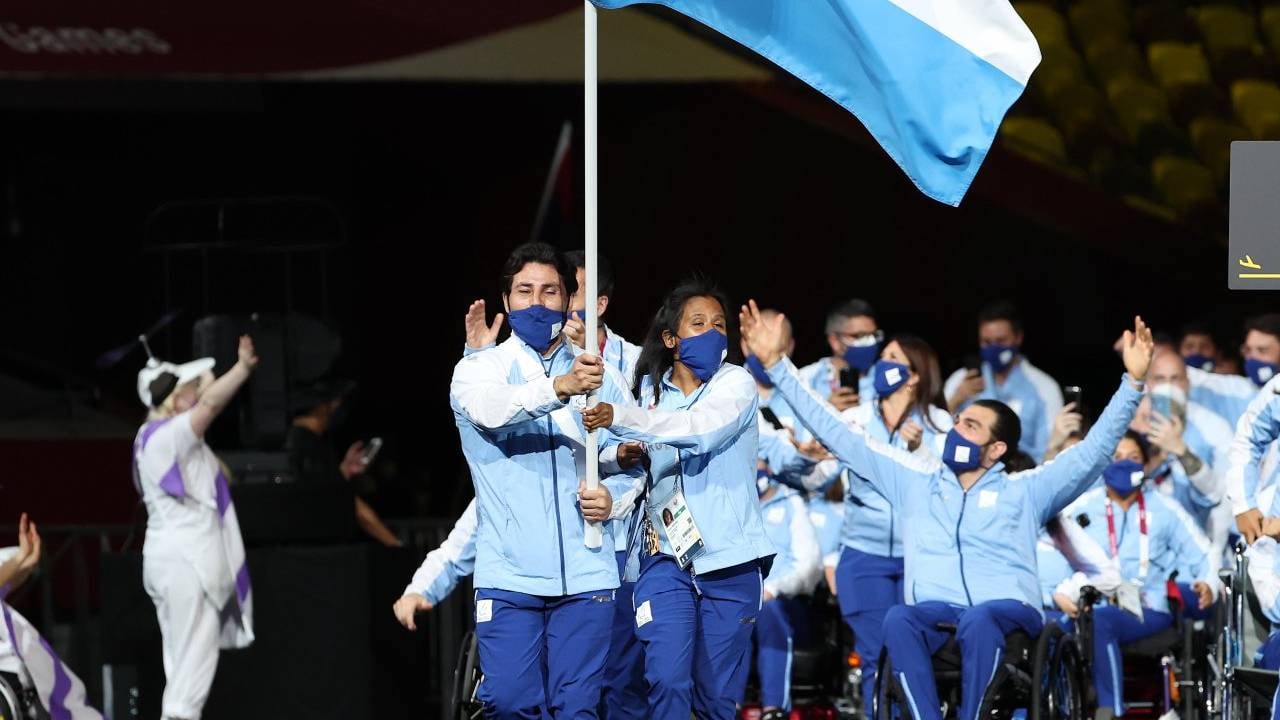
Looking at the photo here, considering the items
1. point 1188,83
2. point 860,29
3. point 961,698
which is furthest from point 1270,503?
point 1188,83

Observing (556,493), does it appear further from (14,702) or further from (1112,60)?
(1112,60)

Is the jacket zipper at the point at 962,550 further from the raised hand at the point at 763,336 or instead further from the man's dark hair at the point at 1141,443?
the man's dark hair at the point at 1141,443

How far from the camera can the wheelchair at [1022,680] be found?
7.63 m

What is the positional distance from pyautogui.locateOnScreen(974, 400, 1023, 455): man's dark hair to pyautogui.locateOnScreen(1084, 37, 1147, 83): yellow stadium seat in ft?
31.2

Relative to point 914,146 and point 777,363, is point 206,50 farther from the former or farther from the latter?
point 914,146

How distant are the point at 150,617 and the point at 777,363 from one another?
144 inches

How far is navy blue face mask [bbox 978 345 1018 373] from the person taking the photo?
11.8 metres

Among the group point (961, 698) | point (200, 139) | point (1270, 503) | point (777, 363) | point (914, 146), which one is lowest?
point (961, 698)

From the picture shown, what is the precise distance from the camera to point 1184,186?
1611cm

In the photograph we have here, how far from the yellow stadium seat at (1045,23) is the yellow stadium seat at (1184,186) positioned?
4.84 ft

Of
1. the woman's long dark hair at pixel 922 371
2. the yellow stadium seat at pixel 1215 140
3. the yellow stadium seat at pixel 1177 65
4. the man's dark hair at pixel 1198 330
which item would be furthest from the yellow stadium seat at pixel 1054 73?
the woman's long dark hair at pixel 922 371

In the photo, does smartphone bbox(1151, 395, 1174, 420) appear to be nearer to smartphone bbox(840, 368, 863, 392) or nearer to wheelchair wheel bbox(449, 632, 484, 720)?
smartphone bbox(840, 368, 863, 392)

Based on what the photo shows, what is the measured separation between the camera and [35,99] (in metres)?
13.9

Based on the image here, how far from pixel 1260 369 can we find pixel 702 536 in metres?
4.89
